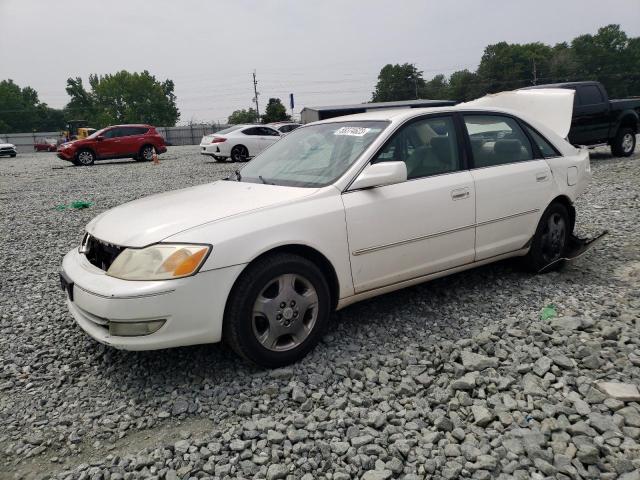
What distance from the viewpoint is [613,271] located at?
4574 mm

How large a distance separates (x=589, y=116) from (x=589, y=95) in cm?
58

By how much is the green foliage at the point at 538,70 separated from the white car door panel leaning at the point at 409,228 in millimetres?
86804

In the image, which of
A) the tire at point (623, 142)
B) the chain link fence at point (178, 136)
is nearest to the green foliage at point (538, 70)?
the chain link fence at point (178, 136)

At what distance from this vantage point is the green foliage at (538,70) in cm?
8662

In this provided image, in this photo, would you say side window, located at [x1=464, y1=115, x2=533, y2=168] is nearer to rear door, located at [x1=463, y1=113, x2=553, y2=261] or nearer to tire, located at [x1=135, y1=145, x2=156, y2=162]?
rear door, located at [x1=463, y1=113, x2=553, y2=261]

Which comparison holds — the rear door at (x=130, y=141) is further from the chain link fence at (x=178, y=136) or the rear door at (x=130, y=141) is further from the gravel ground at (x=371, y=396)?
the chain link fence at (x=178, y=136)

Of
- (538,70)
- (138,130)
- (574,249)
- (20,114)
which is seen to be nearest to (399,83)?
(538,70)

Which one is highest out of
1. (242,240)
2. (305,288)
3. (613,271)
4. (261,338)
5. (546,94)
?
(546,94)

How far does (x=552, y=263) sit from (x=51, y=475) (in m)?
4.07

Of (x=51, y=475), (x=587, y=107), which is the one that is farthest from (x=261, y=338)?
(x=587, y=107)

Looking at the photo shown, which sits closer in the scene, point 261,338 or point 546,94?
point 261,338

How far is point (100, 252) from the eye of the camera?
319 cm

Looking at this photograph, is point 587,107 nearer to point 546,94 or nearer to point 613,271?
point 546,94

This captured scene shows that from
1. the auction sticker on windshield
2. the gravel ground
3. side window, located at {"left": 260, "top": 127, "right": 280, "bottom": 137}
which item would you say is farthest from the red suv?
the auction sticker on windshield
